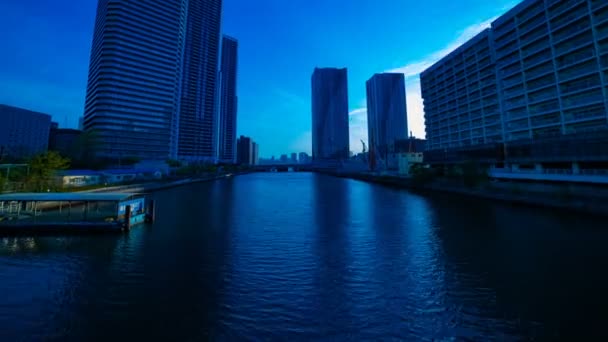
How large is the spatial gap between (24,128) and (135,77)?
423ft

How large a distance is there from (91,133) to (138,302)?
125146 mm

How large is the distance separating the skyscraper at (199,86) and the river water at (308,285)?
547 feet

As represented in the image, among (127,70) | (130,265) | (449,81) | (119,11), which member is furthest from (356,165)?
(130,265)

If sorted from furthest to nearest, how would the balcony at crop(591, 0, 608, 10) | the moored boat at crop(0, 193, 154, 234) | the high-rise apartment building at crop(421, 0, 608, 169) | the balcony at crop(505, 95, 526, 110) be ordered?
the balcony at crop(505, 95, 526, 110), the high-rise apartment building at crop(421, 0, 608, 169), the balcony at crop(591, 0, 608, 10), the moored boat at crop(0, 193, 154, 234)

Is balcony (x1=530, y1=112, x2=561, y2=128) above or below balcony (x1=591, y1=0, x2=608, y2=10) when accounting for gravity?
below

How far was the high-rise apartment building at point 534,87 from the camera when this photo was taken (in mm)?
46594

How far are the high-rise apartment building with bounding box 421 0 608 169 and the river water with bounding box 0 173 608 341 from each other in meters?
39.0

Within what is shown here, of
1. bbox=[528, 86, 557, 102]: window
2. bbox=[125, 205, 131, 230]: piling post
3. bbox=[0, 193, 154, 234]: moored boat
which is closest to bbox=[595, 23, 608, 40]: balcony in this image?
bbox=[528, 86, 557, 102]: window

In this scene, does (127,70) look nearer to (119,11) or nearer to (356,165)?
(119,11)

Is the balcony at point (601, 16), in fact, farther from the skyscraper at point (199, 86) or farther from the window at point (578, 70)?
the skyscraper at point (199, 86)

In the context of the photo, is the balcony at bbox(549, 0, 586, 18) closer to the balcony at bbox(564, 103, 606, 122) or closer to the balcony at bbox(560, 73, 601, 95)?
the balcony at bbox(560, 73, 601, 95)

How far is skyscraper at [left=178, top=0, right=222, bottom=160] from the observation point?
177 metres

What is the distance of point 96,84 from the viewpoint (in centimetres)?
12494

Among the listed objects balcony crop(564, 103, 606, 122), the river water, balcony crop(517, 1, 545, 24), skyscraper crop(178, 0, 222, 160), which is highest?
skyscraper crop(178, 0, 222, 160)
